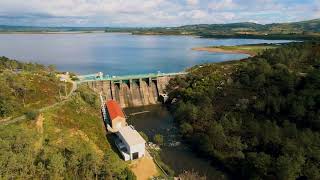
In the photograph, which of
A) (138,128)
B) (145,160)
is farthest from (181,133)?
(145,160)

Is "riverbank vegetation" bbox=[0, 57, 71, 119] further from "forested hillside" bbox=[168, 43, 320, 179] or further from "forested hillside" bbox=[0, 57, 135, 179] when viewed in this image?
"forested hillside" bbox=[168, 43, 320, 179]

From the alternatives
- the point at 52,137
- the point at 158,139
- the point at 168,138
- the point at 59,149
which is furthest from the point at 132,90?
the point at 59,149

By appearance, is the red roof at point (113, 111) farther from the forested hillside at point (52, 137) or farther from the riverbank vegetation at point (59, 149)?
the riverbank vegetation at point (59, 149)

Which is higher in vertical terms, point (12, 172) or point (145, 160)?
point (12, 172)

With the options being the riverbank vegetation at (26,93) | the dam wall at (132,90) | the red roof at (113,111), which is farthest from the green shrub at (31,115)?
the dam wall at (132,90)

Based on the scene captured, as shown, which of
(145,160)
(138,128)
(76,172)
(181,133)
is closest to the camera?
(76,172)

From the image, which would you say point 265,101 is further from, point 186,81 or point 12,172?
point 12,172

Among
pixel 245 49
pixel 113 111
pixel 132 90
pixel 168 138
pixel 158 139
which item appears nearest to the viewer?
pixel 158 139

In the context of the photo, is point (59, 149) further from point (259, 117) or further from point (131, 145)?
point (259, 117)
